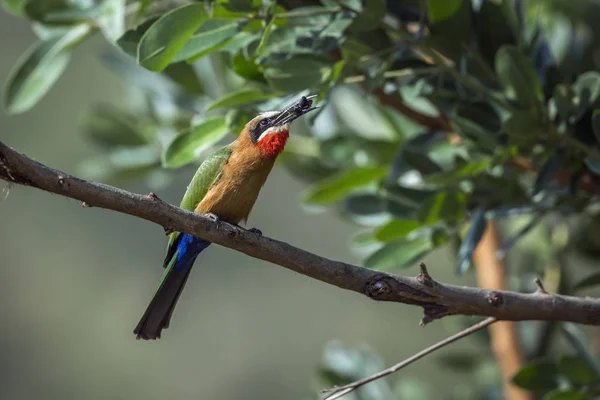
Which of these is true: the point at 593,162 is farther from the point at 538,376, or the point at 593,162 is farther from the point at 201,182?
the point at 201,182

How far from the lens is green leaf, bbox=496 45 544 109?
2.33 m

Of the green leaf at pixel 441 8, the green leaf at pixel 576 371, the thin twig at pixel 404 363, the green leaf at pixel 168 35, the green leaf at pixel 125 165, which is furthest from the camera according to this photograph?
the green leaf at pixel 125 165

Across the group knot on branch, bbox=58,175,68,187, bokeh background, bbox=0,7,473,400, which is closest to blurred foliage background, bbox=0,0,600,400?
knot on branch, bbox=58,175,68,187

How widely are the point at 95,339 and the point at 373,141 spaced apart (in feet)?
16.7

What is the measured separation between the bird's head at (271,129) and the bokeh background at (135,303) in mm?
3426

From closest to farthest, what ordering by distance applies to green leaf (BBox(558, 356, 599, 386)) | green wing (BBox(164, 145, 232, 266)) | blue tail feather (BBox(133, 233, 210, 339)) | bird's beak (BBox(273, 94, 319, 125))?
bird's beak (BBox(273, 94, 319, 125)) → green leaf (BBox(558, 356, 599, 386)) → blue tail feather (BBox(133, 233, 210, 339)) → green wing (BBox(164, 145, 232, 266))

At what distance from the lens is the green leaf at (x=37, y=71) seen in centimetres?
267

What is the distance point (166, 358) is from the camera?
7285mm

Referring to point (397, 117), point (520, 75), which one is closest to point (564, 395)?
point (520, 75)

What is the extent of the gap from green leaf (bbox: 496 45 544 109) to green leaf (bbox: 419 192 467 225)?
0.37 meters

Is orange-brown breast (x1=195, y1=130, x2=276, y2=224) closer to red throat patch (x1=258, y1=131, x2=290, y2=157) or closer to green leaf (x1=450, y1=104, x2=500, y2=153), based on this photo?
red throat patch (x1=258, y1=131, x2=290, y2=157)

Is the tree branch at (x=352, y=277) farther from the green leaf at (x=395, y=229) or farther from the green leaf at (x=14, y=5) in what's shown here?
the green leaf at (x=14, y=5)

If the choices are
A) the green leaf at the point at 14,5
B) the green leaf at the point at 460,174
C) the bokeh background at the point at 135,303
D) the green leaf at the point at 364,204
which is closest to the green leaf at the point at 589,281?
the green leaf at the point at 460,174

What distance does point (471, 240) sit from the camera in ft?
8.18
